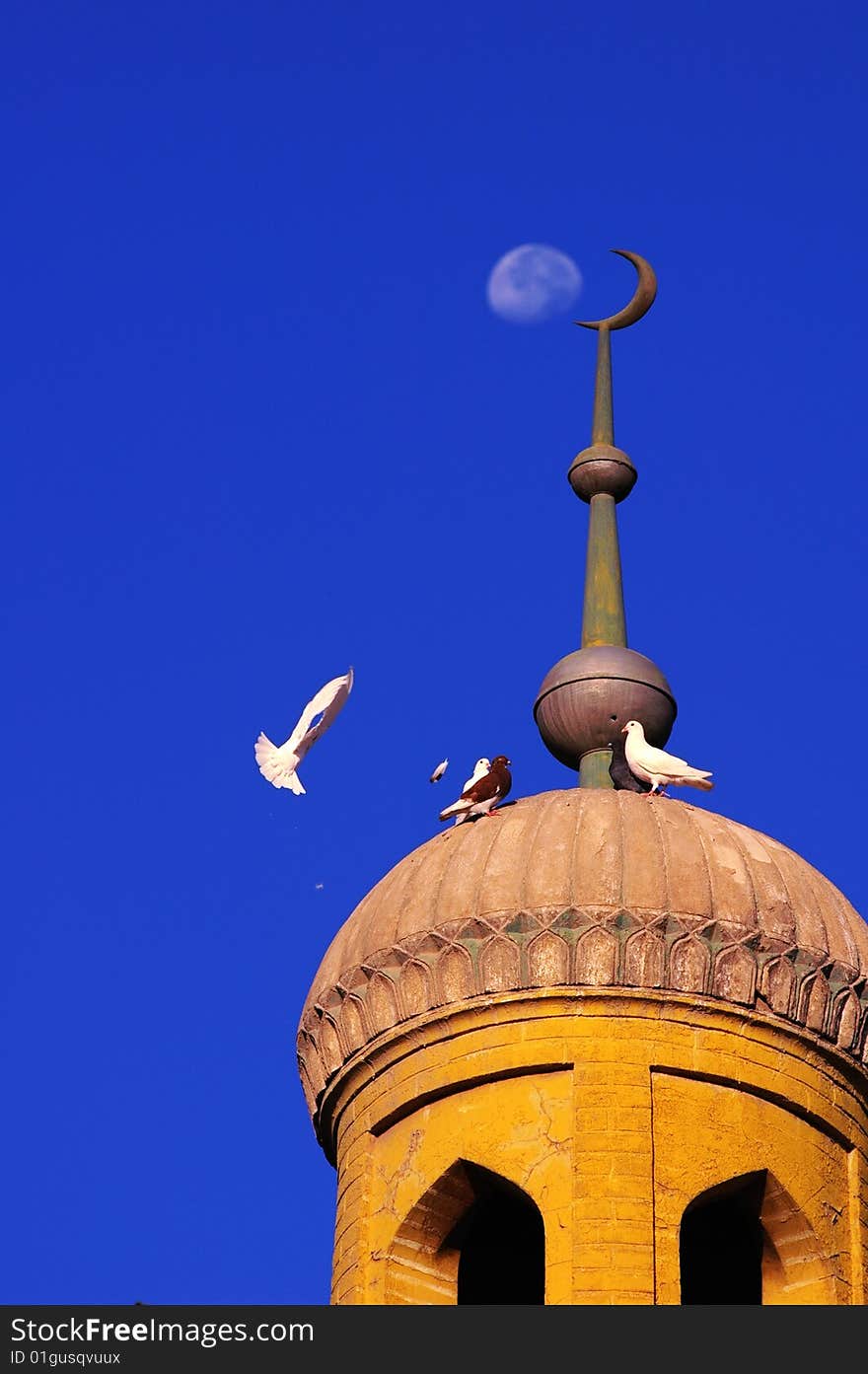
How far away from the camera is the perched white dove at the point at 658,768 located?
29.4 m

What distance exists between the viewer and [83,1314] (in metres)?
23.9

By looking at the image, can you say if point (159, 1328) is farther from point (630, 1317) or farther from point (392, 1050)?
point (392, 1050)

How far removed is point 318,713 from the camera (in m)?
31.0

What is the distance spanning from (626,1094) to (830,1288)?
1978 millimetres

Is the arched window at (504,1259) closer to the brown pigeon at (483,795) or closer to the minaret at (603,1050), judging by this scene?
the minaret at (603,1050)

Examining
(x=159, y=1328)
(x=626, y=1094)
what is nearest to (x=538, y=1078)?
(x=626, y=1094)

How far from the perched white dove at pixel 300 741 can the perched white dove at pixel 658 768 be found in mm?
2472

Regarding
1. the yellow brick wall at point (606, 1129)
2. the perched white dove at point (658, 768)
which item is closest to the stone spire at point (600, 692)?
the perched white dove at point (658, 768)

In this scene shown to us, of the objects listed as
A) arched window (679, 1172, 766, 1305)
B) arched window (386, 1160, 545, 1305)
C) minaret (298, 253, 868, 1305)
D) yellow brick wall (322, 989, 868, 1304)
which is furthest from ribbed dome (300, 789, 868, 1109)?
arched window (679, 1172, 766, 1305)

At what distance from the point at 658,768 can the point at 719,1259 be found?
3.66 metres

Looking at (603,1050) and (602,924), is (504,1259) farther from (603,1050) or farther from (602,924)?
(602,924)

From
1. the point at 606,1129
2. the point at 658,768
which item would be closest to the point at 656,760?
the point at 658,768

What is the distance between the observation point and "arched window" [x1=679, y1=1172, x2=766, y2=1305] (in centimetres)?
2870

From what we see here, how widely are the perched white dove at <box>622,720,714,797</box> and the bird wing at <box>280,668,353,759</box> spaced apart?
246 centimetres
